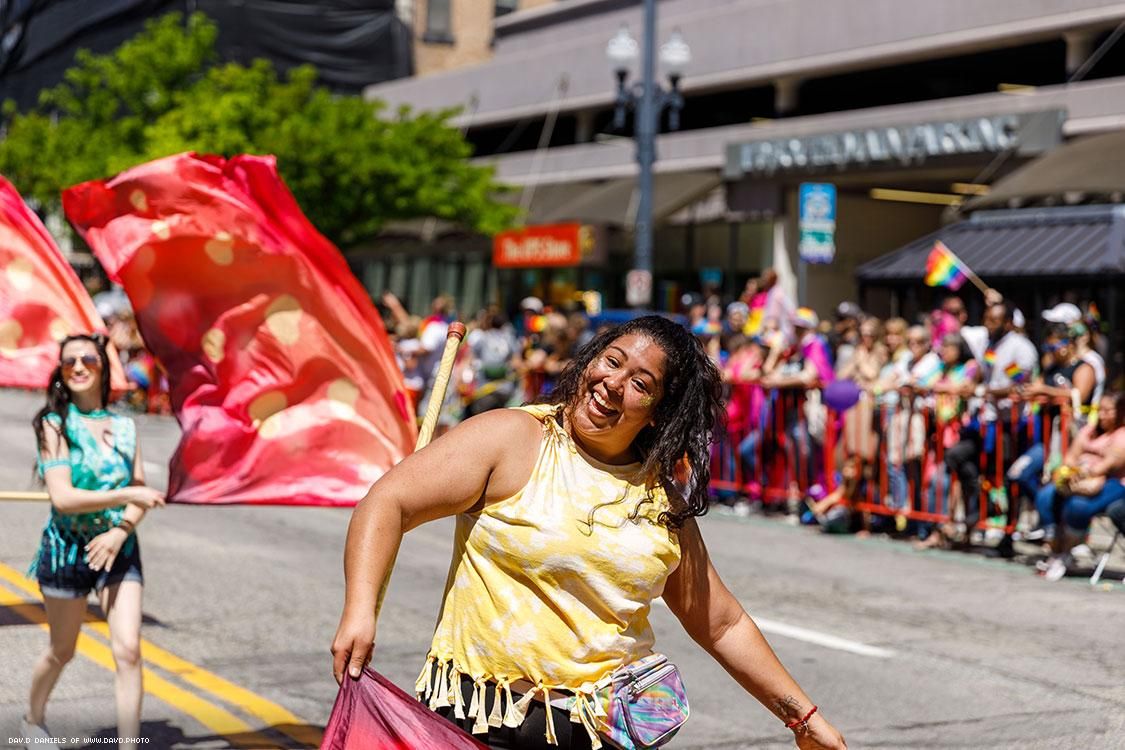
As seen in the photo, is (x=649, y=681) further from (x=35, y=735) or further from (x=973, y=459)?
(x=973, y=459)

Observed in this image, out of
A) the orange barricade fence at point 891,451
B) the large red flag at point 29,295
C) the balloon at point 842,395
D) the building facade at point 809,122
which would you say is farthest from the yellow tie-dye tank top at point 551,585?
the building facade at point 809,122

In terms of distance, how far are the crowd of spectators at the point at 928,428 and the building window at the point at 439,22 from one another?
42010 millimetres

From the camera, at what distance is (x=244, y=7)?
52500 millimetres

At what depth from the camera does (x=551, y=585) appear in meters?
3.53

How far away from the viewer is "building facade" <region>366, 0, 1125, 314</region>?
80.6ft

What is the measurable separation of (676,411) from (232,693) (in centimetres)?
434

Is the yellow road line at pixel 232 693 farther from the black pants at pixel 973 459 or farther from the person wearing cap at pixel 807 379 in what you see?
the person wearing cap at pixel 807 379

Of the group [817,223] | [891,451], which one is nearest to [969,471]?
[891,451]

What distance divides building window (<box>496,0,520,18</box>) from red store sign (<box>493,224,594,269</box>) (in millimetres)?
26107

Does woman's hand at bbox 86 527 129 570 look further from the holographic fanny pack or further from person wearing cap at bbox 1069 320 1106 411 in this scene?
person wearing cap at bbox 1069 320 1106 411

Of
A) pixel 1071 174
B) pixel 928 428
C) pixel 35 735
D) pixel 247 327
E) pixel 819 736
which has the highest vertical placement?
pixel 1071 174

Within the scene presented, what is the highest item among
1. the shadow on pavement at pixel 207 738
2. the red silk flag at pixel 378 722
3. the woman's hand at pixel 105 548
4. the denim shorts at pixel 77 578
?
the red silk flag at pixel 378 722

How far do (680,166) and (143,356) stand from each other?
11.3 metres

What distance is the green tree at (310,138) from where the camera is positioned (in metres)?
33.9
